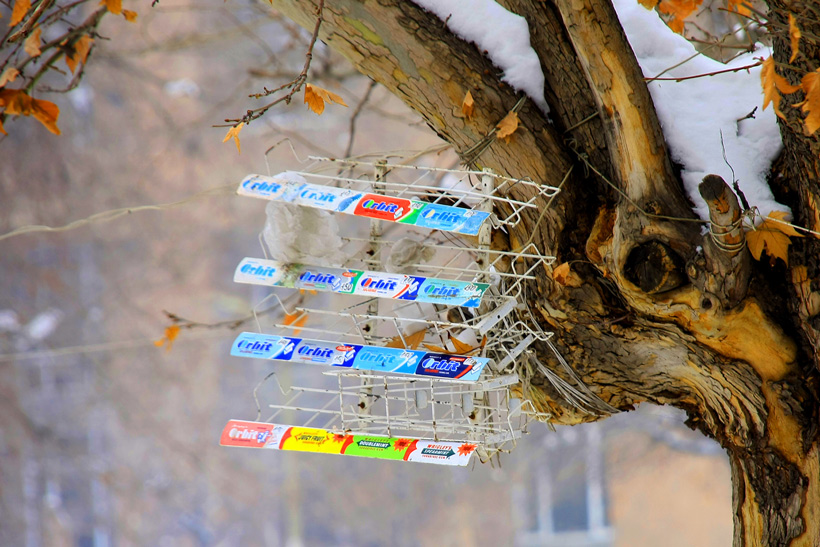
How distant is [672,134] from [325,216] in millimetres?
781

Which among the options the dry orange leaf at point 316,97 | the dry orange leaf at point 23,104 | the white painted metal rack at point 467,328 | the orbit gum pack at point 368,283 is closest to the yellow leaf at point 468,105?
the white painted metal rack at point 467,328

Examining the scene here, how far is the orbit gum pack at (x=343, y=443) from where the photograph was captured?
4.67ft

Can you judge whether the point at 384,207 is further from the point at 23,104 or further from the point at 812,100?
the point at 23,104

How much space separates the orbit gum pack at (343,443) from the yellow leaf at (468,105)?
69cm

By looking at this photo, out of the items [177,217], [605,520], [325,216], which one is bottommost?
[605,520]

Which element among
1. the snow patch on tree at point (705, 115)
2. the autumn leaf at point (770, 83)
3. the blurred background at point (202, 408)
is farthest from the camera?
the blurred background at point (202, 408)

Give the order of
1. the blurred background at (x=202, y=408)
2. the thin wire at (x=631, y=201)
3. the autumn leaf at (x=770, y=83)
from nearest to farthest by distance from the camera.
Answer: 1. the autumn leaf at (x=770, y=83)
2. the thin wire at (x=631, y=201)
3. the blurred background at (x=202, y=408)

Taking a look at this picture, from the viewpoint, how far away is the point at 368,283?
53.9 inches

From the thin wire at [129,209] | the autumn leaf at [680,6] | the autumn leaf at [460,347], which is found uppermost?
the autumn leaf at [680,6]

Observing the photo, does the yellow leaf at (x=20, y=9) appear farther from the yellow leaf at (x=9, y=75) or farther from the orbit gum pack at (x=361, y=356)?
the orbit gum pack at (x=361, y=356)

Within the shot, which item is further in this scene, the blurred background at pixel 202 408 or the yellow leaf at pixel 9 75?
the blurred background at pixel 202 408

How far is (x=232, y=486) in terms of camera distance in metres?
8.03

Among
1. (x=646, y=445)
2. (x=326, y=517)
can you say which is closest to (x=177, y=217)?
(x=326, y=517)

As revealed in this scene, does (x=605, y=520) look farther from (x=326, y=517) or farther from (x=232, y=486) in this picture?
(x=232, y=486)
